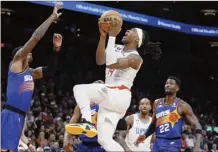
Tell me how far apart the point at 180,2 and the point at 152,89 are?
4340mm

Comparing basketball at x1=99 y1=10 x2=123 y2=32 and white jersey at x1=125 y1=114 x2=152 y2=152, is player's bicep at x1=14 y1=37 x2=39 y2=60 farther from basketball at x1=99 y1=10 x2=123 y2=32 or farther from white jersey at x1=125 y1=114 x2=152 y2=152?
white jersey at x1=125 y1=114 x2=152 y2=152

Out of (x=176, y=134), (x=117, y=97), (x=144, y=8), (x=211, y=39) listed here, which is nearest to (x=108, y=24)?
(x=117, y=97)

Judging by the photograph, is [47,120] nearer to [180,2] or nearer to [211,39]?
[180,2]

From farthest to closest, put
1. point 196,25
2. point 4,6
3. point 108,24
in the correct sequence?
point 196,25
point 4,6
point 108,24

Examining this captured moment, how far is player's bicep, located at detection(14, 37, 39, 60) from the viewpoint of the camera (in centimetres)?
635

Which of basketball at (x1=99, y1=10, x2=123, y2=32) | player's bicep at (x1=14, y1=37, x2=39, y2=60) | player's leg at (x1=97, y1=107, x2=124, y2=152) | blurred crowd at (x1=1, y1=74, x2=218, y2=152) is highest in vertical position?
basketball at (x1=99, y1=10, x2=123, y2=32)

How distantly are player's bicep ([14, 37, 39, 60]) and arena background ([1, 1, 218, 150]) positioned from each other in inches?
364

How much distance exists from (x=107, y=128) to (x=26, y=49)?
4.57 feet

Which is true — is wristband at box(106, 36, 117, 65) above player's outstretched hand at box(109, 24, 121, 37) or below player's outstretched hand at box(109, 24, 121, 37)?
below

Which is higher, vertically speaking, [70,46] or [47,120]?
[70,46]

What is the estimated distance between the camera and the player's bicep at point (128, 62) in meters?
6.14

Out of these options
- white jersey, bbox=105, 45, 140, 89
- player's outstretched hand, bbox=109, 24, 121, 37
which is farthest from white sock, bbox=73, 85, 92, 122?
player's outstretched hand, bbox=109, 24, 121, 37

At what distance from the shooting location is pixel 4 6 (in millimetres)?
20375

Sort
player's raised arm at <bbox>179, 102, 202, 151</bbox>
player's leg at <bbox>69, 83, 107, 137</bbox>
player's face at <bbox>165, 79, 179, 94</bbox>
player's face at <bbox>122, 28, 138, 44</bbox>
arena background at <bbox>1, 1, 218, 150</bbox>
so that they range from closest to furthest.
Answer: player's leg at <bbox>69, 83, 107, 137</bbox> < player's face at <bbox>122, 28, 138, 44</bbox> < player's raised arm at <bbox>179, 102, 202, 151</bbox> < player's face at <bbox>165, 79, 179, 94</bbox> < arena background at <bbox>1, 1, 218, 150</bbox>
